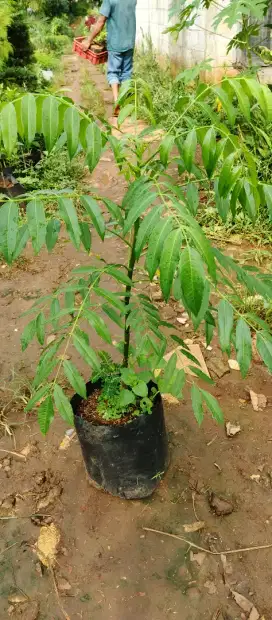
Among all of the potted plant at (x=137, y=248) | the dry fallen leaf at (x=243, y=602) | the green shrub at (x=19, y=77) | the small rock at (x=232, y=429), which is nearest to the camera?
the potted plant at (x=137, y=248)

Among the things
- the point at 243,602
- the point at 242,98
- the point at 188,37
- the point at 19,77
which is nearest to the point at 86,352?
the point at 242,98

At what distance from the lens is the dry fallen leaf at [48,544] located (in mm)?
1911

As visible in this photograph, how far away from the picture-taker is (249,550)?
6.26ft

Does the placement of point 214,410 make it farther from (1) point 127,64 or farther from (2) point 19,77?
(1) point 127,64

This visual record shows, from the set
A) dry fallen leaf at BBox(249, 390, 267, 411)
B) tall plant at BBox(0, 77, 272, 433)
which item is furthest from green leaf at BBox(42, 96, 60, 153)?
dry fallen leaf at BBox(249, 390, 267, 411)

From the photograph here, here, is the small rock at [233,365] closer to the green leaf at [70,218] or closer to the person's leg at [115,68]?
the green leaf at [70,218]

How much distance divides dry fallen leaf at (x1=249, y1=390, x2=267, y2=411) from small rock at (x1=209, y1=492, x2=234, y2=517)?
1.97 feet

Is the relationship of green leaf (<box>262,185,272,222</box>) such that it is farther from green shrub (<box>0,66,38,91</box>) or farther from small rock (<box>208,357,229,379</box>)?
green shrub (<box>0,66,38,91</box>)

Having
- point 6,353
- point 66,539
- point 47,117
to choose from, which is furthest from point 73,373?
point 6,353

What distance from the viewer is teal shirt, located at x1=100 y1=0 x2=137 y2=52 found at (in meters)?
5.87

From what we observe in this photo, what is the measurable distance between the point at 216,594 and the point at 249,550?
22 cm

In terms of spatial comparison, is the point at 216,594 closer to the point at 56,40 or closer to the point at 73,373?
the point at 73,373

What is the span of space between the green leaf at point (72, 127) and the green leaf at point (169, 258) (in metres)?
0.43

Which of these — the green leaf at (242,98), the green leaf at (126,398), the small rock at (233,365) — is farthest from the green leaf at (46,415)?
the small rock at (233,365)
